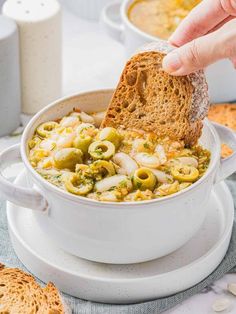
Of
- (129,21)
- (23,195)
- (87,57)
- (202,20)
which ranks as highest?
(202,20)

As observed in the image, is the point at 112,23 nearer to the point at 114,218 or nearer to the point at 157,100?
the point at 157,100

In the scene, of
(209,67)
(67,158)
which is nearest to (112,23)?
(209,67)

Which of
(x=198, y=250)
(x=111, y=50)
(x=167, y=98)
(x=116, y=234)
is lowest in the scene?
(x=111, y=50)

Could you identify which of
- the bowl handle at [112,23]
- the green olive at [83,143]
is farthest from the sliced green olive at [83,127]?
the bowl handle at [112,23]

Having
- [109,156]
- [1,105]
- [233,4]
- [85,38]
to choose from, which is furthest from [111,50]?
[109,156]

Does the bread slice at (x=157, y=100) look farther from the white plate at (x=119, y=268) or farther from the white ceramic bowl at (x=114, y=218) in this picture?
the white plate at (x=119, y=268)

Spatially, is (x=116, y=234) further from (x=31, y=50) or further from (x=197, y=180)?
(x=31, y=50)
